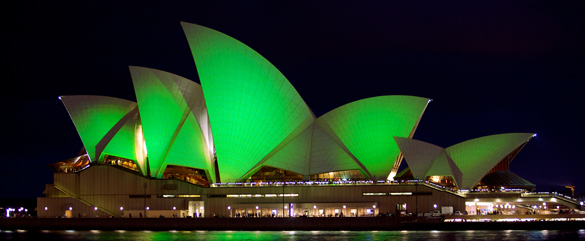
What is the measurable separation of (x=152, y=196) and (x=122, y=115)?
9236mm

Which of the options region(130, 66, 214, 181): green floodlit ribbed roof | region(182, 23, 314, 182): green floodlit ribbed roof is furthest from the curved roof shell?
region(130, 66, 214, 181): green floodlit ribbed roof

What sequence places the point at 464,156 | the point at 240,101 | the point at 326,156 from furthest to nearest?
the point at 326,156 < the point at 464,156 < the point at 240,101

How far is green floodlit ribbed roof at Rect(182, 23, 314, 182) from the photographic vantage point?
56156 mm

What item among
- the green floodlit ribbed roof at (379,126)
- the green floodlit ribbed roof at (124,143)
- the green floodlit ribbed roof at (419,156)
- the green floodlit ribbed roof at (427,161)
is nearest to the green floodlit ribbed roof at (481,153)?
the green floodlit ribbed roof at (427,161)

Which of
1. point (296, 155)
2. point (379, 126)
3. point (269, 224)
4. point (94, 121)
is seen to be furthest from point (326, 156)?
point (94, 121)

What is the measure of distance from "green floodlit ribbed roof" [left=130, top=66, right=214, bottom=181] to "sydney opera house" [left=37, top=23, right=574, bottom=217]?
99 millimetres

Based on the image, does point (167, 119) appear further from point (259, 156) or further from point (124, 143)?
point (259, 156)

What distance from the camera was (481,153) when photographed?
59281mm

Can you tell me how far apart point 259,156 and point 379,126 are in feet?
39.4

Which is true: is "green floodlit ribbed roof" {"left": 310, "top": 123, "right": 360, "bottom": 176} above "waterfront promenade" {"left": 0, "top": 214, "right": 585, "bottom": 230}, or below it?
above

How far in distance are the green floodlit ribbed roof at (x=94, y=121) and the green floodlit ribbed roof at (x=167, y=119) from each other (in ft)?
13.5

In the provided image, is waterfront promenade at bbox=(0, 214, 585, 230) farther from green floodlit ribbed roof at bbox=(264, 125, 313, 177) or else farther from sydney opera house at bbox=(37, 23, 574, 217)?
green floodlit ribbed roof at bbox=(264, 125, 313, 177)

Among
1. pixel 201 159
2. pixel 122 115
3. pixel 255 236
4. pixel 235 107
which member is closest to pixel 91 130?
pixel 122 115

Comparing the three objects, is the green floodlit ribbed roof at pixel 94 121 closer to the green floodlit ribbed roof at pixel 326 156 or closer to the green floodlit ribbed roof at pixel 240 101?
the green floodlit ribbed roof at pixel 240 101
